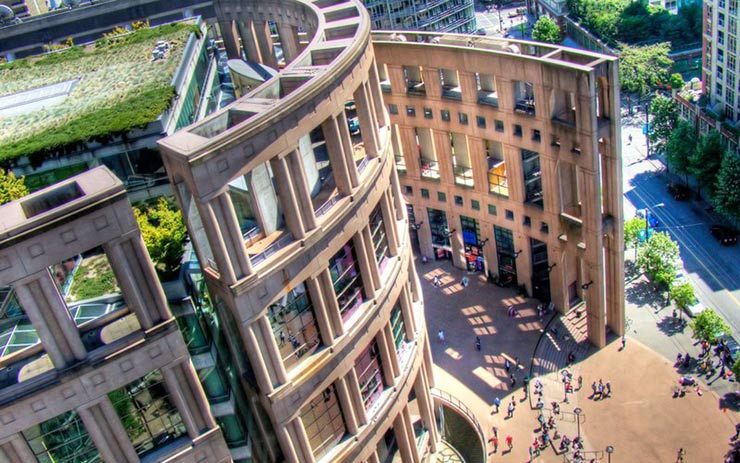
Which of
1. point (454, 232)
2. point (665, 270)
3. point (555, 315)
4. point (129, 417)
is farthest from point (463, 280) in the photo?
point (129, 417)

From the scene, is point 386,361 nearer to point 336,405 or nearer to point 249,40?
point 336,405

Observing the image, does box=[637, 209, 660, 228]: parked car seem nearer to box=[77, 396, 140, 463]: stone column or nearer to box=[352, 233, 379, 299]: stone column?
box=[352, 233, 379, 299]: stone column

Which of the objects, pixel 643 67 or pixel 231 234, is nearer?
pixel 231 234

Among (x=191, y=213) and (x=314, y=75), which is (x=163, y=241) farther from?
(x=314, y=75)

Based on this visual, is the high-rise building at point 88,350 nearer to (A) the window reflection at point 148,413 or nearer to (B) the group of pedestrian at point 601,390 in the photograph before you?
(A) the window reflection at point 148,413

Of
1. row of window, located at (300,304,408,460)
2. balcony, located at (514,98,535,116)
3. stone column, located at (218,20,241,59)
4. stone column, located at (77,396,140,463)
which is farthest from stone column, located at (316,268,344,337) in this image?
stone column, located at (218,20,241,59)

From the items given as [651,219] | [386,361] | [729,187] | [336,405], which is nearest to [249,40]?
[386,361]
